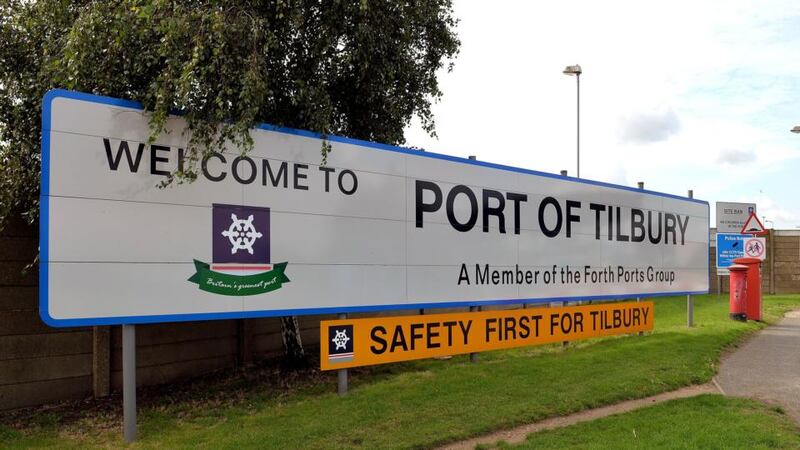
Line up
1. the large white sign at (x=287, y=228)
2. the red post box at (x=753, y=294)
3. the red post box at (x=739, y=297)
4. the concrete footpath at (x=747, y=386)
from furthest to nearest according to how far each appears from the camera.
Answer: the red post box at (x=753, y=294), the red post box at (x=739, y=297), the concrete footpath at (x=747, y=386), the large white sign at (x=287, y=228)

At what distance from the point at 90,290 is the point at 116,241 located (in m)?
0.53

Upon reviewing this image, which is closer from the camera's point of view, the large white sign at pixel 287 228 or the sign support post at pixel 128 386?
the large white sign at pixel 287 228

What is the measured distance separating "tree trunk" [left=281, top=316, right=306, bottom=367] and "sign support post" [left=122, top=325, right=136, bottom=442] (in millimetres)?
3542

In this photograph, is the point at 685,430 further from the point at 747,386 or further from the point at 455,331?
the point at 455,331

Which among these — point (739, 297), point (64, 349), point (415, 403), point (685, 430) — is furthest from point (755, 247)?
point (64, 349)

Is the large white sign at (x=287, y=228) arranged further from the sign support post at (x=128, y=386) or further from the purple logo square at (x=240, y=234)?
the sign support post at (x=128, y=386)

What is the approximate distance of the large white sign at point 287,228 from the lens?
6.41 meters

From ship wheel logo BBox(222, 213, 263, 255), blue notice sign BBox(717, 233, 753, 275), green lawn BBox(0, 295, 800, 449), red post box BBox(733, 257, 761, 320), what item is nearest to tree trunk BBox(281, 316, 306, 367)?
green lawn BBox(0, 295, 800, 449)

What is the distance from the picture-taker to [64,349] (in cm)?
800

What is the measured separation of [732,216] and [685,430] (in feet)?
53.3

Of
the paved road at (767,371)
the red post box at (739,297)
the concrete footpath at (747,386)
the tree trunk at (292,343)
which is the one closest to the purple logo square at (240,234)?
the tree trunk at (292,343)

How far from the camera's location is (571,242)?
11758mm

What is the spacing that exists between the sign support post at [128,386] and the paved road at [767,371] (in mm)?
6974

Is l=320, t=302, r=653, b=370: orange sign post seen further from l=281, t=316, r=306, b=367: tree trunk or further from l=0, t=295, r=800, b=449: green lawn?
l=281, t=316, r=306, b=367: tree trunk
